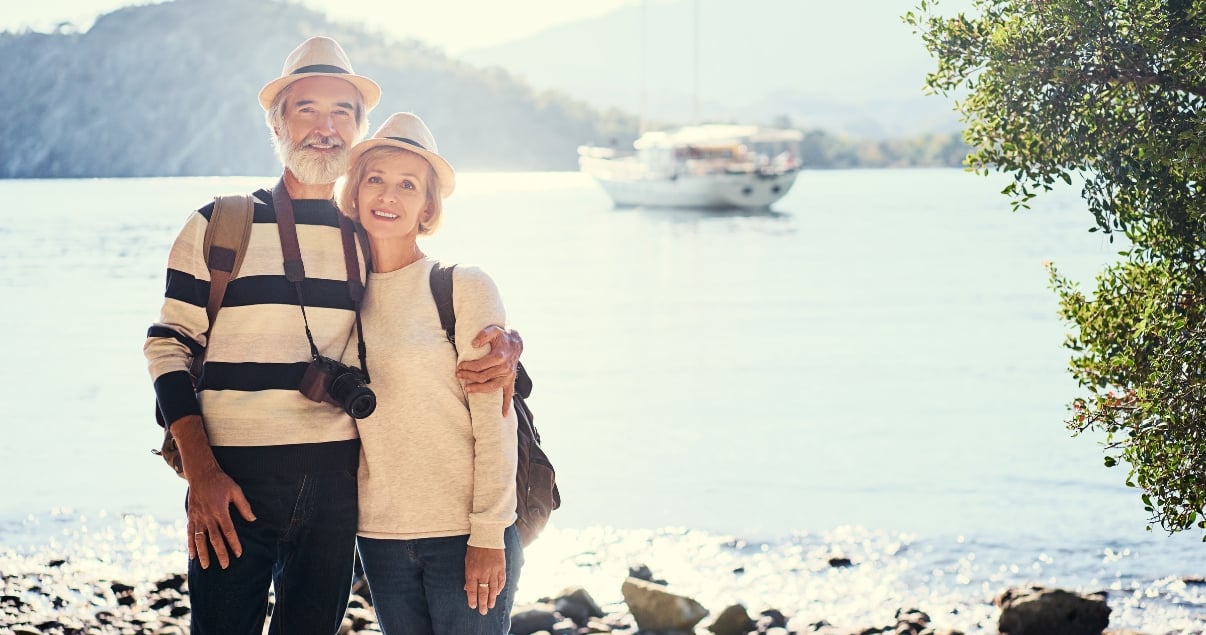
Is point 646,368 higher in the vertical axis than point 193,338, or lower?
lower

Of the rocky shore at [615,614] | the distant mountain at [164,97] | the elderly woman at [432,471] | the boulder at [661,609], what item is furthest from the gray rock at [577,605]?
the distant mountain at [164,97]

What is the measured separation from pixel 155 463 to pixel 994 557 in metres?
8.45

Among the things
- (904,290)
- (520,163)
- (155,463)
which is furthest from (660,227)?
(520,163)

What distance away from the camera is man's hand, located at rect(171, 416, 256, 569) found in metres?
3.25

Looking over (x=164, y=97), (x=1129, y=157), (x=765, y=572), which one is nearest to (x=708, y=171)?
(x=765, y=572)

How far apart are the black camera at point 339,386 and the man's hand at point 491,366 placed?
0.84 feet

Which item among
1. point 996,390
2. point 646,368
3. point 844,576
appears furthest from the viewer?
point 646,368

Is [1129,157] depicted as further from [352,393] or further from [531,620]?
[531,620]

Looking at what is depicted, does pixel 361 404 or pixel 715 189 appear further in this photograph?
pixel 715 189

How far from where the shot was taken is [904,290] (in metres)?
33.3

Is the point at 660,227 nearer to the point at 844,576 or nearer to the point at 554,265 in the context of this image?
the point at 554,265

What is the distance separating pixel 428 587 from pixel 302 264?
95 cm

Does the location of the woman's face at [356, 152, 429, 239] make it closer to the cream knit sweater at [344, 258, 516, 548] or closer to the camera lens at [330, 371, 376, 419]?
the cream knit sweater at [344, 258, 516, 548]

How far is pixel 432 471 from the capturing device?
3.30 m
